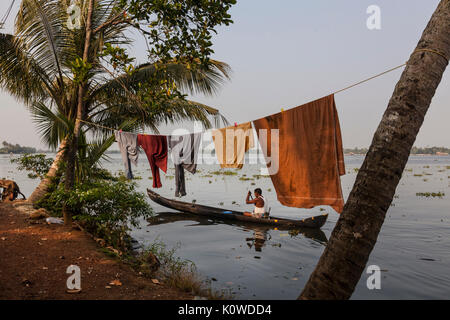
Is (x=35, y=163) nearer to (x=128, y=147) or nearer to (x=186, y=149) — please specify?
(x=128, y=147)

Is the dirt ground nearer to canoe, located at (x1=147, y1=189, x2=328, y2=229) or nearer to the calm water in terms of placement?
the calm water

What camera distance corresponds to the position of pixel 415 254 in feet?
29.6

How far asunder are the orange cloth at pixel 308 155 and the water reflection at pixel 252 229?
511 centimetres

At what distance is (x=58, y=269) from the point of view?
17.4 feet

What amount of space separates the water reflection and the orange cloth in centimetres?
511

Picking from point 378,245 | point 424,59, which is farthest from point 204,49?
point 378,245

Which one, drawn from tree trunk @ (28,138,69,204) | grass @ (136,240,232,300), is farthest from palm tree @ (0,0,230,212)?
grass @ (136,240,232,300)

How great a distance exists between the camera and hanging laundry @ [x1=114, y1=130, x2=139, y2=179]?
873 centimetres

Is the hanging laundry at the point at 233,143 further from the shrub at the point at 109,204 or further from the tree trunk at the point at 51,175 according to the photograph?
the tree trunk at the point at 51,175

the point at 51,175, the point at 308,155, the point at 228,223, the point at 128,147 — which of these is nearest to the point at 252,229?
the point at 228,223

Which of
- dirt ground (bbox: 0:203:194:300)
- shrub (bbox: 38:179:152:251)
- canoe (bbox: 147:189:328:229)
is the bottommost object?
canoe (bbox: 147:189:328:229)

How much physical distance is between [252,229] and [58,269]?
7.75m
